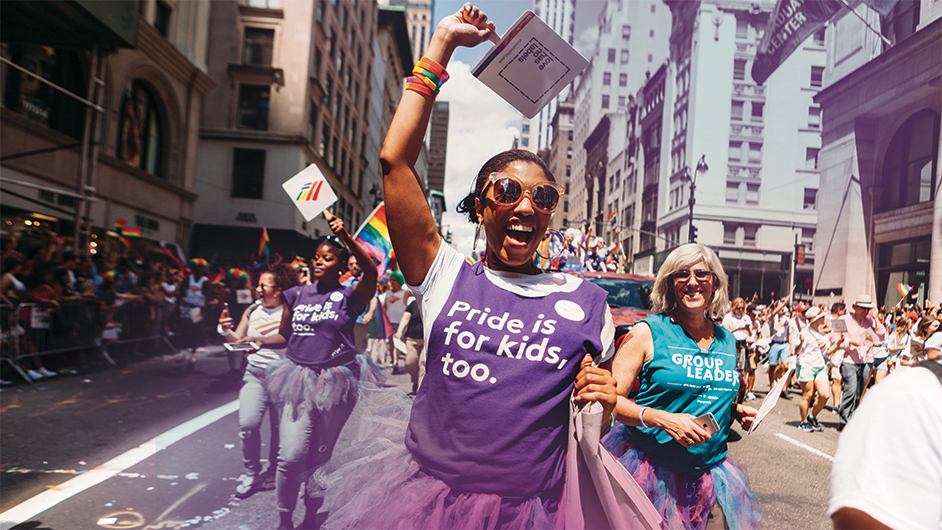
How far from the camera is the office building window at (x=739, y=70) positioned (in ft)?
123

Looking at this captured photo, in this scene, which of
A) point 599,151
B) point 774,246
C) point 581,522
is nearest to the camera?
point 581,522

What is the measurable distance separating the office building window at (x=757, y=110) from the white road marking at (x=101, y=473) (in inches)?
1498

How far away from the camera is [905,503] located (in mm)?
896

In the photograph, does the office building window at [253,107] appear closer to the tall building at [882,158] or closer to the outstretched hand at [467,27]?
the tall building at [882,158]

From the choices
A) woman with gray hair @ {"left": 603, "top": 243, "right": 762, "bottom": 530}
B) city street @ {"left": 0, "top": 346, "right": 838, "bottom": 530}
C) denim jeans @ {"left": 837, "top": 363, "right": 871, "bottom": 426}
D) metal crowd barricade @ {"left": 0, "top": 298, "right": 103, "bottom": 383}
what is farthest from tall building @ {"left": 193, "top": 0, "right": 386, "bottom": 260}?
woman with gray hair @ {"left": 603, "top": 243, "right": 762, "bottom": 530}

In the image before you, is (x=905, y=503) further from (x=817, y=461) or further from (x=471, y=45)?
(x=817, y=461)

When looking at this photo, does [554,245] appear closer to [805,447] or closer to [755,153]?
[805,447]

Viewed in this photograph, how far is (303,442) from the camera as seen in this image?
13.8 ft

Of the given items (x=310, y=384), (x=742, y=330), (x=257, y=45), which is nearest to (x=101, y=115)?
(x=257, y=45)

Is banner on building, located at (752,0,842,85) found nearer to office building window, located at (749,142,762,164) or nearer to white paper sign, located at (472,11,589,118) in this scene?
office building window, located at (749,142,762,164)

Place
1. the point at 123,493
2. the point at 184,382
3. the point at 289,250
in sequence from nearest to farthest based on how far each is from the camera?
the point at 123,493
the point at 184,382
the point at 289,250

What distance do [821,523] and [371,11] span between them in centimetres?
4645

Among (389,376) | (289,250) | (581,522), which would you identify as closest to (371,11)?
(289,250)

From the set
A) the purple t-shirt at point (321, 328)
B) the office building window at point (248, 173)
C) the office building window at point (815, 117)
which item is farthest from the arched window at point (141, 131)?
the office building window at point (815, 117)
